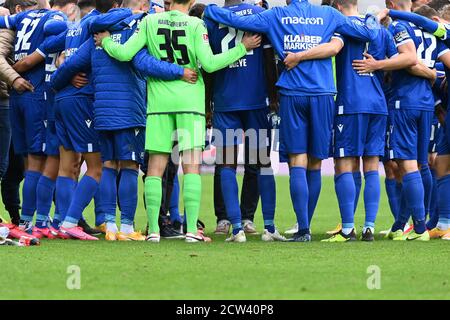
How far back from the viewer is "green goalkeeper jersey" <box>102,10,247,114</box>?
31.7 ft

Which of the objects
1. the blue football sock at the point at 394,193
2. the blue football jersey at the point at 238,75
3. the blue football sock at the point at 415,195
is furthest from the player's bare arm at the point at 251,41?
the blue football sock at the point at 394,193

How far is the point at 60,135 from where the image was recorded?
34.4 feet

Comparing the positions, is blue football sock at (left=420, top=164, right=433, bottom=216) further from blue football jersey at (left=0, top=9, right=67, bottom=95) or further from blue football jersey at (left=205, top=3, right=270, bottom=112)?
blue football jersey at (left=0, top=9, right=67, bottom=95)

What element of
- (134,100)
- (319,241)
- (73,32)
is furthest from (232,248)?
(73,32)

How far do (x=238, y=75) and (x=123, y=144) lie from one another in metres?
1.35

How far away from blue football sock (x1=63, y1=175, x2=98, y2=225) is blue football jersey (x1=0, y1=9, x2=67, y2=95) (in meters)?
1.33

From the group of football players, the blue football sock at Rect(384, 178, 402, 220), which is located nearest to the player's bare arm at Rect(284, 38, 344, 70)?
the group of football players

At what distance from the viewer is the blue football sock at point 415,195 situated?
33.4 ft

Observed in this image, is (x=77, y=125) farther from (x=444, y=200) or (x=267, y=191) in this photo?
(x=444, y=200)

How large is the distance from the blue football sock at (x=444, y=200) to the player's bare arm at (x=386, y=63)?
1429 mm

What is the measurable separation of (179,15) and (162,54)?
41 centimetres
